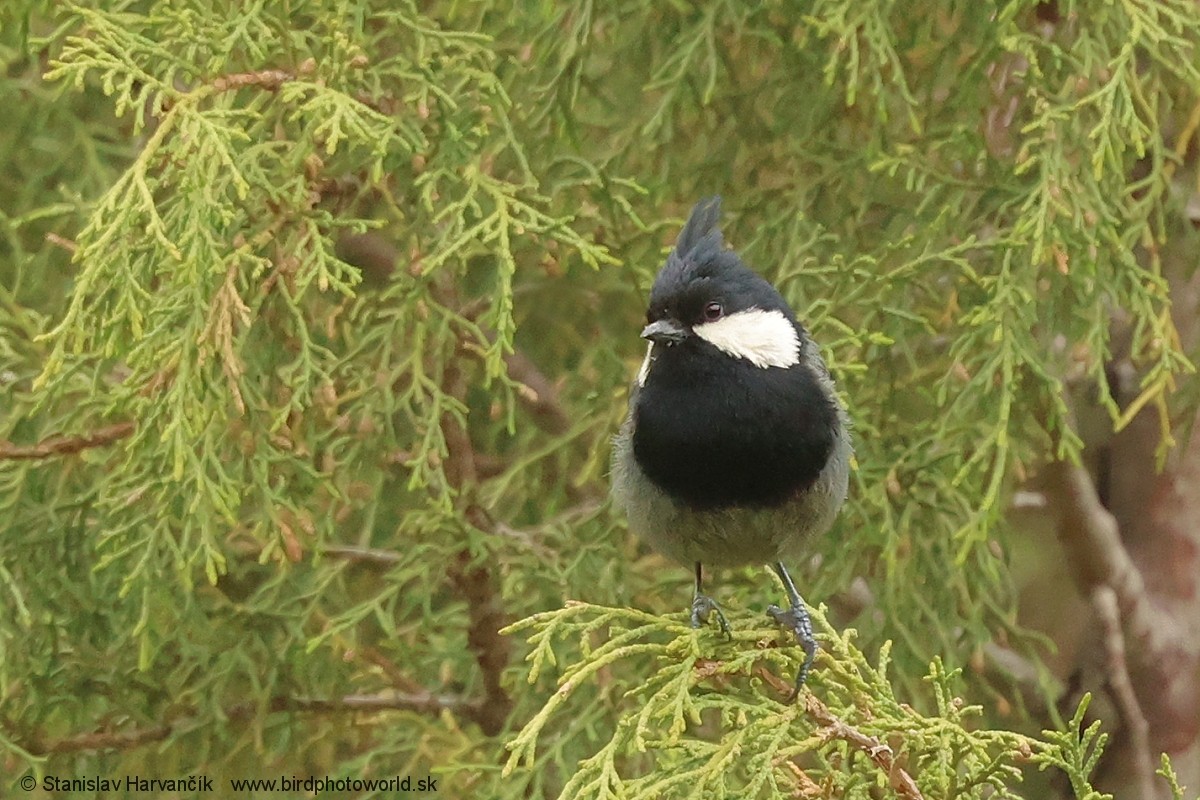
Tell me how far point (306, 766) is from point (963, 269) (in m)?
2.26

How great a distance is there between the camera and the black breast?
8.22 ft

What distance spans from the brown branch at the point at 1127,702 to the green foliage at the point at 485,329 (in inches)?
27.2

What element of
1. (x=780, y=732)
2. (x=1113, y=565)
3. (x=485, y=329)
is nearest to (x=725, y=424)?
(x=780, y=732)

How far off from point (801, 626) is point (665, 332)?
1.89 ft

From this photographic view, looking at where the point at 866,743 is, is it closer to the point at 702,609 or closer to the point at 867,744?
the point at 867,744

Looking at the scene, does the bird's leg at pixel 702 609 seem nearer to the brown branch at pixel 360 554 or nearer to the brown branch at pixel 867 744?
the brown branch at pixel 867 744

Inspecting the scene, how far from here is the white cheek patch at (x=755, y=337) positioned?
255cm

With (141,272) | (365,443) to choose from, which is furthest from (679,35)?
(141,272)

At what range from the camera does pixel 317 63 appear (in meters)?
2.63

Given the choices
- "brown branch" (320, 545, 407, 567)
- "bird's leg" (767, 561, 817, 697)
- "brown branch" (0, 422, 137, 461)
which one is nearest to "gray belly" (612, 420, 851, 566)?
"bird's leg" (767, 561, 817, 697)

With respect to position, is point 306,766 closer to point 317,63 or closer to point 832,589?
point 832,589

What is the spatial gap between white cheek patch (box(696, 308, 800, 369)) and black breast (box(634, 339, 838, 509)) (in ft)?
0.06

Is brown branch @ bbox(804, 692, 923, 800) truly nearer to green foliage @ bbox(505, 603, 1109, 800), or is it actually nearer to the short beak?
green foliage @ bbox(505, 603, 1109, 800)

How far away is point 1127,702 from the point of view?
12.8 feet
